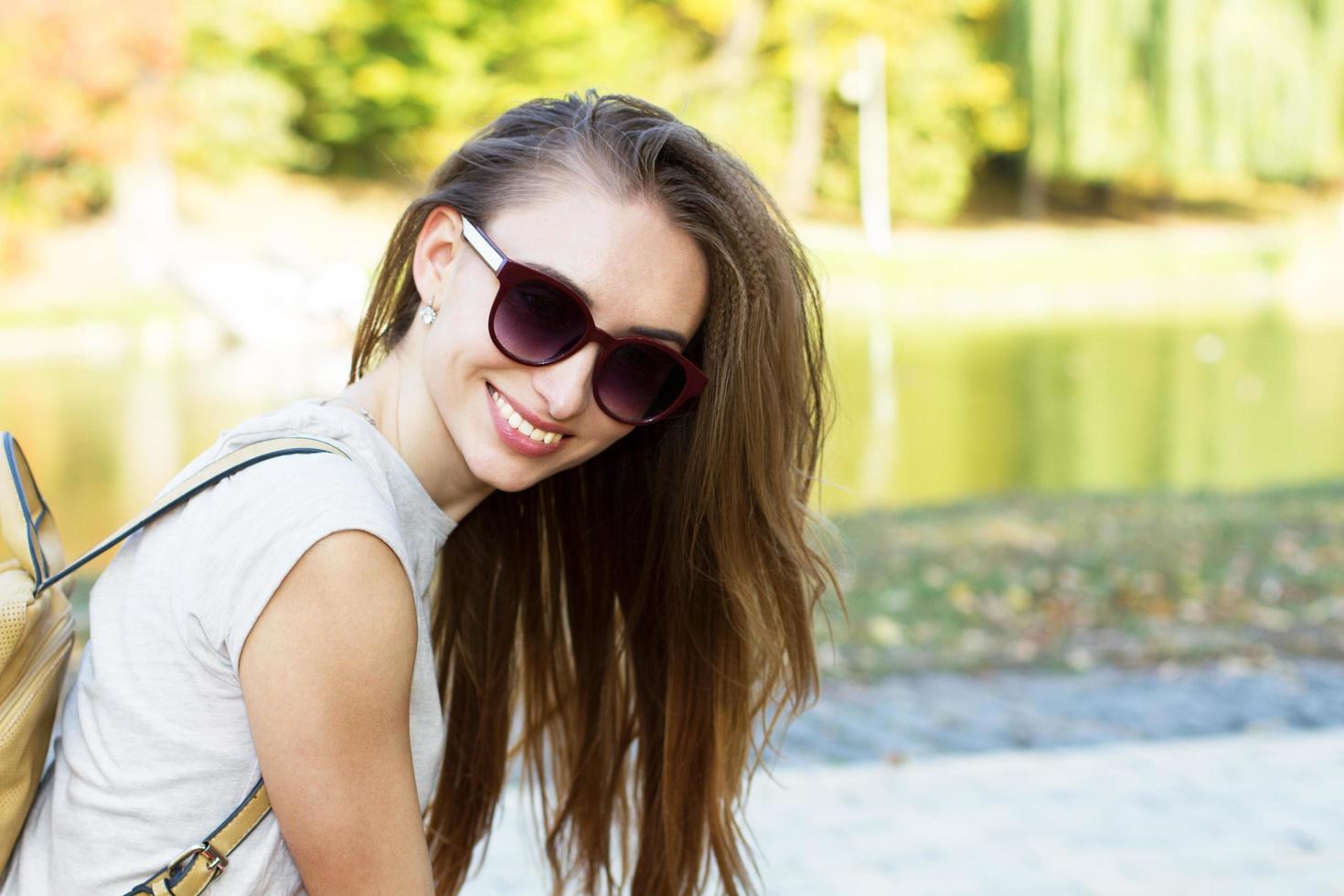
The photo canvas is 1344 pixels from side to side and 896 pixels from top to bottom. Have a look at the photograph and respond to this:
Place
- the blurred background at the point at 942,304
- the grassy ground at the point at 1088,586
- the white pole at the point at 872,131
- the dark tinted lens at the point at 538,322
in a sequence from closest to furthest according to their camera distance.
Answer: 1. the dark tinted lens at the point at 538,322
2. the blurred background at the point at 942,304
3. the grassy ground at the point at 1088,586
4. the white pole at the point at 872,131

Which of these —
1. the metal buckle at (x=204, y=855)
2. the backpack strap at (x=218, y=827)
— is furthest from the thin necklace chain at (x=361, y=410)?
the metal buckle at (x=204, y=855)

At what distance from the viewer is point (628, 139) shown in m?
1.79

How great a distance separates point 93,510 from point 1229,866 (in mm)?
7348

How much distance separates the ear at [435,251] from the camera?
6.02 feet

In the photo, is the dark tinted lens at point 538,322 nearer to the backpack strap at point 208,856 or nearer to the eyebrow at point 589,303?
the eyebrow at point 589,303

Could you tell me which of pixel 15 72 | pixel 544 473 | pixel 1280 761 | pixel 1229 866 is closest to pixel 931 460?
pixel 1280 761

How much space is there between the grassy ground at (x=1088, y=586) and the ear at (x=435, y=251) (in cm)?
299

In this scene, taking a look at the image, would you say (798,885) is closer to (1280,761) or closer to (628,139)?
(1280,761)

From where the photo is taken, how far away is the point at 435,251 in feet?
6.13

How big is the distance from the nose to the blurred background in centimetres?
59

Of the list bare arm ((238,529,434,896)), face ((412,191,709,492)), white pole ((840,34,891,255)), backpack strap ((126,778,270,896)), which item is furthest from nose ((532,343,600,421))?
white pole ((840,34,891,255))

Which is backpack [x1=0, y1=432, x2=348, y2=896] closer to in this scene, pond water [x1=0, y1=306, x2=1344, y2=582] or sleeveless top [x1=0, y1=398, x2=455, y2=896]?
sleeveless top [x1=0, y1=398, x2=455, y2=896]

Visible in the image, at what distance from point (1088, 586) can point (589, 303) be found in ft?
15.6

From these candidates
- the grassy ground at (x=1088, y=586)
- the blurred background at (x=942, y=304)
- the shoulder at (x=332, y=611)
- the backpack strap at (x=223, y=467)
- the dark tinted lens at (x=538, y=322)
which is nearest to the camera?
the shoulder at (x=332, y=611)
